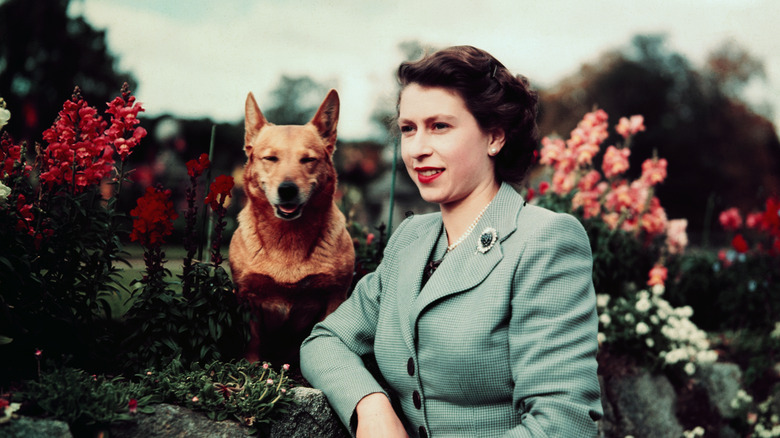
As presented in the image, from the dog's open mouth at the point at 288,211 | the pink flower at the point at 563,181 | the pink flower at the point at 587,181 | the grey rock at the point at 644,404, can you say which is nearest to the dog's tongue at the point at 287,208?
the dog's open mouth at the point at 288,211

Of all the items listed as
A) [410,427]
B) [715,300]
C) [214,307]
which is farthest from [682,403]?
[214,307]

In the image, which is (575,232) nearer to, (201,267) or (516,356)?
(516,356)

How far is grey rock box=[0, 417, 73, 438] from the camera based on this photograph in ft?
6.51

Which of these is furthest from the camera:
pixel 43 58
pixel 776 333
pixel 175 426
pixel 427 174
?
pixel 43 58

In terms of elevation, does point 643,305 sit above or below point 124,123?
below

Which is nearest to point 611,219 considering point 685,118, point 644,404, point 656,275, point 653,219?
point 653,219

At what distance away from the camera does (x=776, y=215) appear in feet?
23.1

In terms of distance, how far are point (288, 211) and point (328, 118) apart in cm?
51

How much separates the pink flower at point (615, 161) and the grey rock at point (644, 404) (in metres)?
1.93

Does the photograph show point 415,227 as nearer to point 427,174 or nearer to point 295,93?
point 427,174

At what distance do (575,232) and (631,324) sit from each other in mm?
3617

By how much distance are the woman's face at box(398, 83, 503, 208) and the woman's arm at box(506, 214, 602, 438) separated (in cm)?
39

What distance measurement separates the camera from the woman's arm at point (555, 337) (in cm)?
210

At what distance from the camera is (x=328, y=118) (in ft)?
9.70
